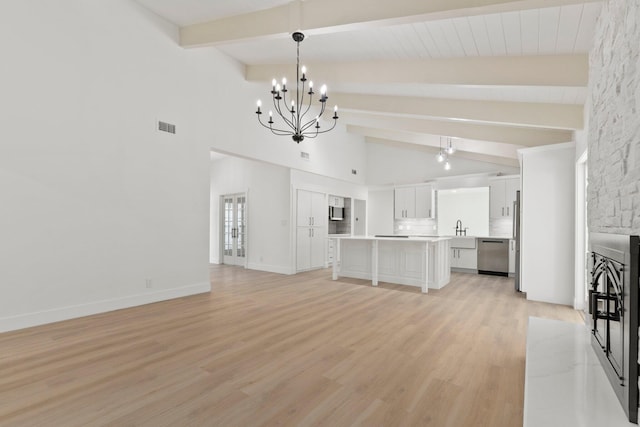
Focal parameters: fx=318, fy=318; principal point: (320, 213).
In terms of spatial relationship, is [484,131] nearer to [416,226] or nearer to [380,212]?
[416,226]

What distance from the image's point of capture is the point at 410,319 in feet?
13.1

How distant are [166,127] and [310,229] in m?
4.32

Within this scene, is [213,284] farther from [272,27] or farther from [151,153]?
[272,27]

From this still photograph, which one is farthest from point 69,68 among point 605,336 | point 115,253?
point 605,336

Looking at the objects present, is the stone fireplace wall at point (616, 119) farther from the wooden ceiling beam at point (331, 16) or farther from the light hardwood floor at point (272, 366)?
the light hardwood floor at point (272, 366)

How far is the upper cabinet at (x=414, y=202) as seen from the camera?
29.7ft

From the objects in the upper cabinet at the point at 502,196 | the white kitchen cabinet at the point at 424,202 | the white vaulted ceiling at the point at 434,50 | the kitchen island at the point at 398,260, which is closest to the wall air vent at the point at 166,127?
the white vaulted ceiling at the point at 434,50

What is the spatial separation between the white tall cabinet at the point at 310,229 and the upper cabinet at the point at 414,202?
232cm

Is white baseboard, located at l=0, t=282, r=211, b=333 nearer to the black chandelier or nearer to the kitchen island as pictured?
the black chandelier

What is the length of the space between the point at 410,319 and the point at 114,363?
3160mm

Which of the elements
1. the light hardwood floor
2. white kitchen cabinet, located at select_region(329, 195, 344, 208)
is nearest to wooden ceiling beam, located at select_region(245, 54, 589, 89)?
the light hardwood floor

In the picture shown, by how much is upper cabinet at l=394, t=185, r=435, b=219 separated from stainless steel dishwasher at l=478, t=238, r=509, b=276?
160 cm

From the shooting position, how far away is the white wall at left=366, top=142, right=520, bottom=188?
873 cm

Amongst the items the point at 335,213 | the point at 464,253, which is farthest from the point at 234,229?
the point at 464,253
